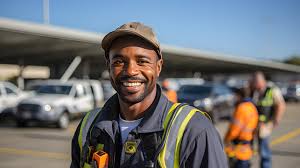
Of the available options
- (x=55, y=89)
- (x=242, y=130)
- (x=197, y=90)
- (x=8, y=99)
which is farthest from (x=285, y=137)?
(x=8, y=99)

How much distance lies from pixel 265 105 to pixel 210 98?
874 centimetres

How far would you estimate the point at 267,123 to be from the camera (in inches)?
230

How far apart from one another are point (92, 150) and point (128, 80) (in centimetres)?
38

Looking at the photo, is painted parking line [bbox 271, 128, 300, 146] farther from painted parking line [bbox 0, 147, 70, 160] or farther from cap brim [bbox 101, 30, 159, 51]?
cap brim [bbox 101, 30, 159, 51]

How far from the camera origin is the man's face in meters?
1.83

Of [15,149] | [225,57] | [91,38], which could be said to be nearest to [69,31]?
[91,38]

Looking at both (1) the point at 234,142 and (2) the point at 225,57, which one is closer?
(1) the point at 234,142

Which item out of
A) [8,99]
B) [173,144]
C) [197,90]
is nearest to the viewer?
[173,144]

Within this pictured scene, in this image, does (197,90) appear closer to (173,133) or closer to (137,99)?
(137,99)

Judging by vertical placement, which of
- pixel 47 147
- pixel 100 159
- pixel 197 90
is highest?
pixel 100 159

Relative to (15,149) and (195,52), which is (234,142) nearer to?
(15,149)

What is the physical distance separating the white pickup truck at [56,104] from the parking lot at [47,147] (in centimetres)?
37

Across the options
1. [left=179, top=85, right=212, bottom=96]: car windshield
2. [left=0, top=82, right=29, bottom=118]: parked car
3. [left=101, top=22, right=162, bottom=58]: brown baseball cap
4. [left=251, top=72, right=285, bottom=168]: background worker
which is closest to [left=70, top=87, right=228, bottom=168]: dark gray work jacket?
[left=101, top=22, right=162, bottom=58]: brown baseball cap

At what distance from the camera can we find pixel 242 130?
4820mm
